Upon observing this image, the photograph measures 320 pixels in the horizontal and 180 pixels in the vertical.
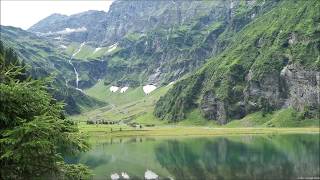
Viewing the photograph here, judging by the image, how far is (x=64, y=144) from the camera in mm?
20016

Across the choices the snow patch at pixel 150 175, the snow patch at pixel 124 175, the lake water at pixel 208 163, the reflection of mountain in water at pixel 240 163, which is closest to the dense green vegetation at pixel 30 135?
the reflection of mountain in water at pixel 240 163

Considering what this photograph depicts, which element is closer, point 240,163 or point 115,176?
point 115,176

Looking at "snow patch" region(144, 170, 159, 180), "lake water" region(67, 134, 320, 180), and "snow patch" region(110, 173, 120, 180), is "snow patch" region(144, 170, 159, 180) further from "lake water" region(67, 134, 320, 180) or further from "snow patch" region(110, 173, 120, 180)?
"snow patch" region(110, 173, 120, 180)

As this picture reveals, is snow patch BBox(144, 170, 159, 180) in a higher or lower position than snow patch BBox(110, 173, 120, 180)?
lower

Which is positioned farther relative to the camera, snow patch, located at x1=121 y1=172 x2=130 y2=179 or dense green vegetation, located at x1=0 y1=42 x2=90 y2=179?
snow patch, located at x1=121 y1=172 x2=130 y2=179

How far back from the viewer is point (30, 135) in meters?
17.5

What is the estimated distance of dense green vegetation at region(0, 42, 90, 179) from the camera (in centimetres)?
1731

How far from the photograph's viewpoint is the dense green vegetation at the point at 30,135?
1731cm

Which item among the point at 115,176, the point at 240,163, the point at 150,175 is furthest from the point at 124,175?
the point at 240,163

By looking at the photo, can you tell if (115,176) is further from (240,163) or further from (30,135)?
(30,135)

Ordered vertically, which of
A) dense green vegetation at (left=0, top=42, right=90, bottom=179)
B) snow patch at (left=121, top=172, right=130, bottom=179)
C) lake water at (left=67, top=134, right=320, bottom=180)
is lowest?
snow patch at (left=121, top=172, right=130, bottom=179)

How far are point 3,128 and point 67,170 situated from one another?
3793 mm

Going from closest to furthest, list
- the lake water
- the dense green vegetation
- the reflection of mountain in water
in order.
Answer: the dense green vegetation < the reflection of mountain in water < the lake water

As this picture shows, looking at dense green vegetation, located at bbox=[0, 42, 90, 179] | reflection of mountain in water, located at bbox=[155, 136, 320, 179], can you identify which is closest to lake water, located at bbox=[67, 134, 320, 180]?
reflection of mountain in water, located at bbox=[155, 136, 320, 179]
